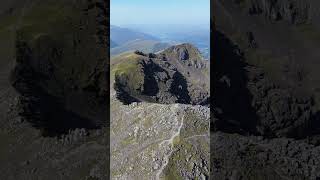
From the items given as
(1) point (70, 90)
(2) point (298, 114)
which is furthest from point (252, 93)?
(1) point (70, 90)

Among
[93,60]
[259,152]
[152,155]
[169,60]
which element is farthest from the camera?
[169,60]

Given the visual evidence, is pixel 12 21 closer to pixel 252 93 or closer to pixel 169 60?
pixel 252 93

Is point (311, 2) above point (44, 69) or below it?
above

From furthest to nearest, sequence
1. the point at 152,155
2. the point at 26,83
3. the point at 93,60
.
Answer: the point at 93,60 < the point at 26,83 < the point at 152,155

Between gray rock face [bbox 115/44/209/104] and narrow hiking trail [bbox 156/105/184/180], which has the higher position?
gray rock face [bbox 115/44/209/104]

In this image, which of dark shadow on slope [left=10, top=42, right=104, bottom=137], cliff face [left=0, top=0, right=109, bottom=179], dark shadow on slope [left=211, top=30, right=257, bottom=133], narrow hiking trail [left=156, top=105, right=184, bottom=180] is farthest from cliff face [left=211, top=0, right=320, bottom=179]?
dark shadow on slope [left=10, top=42, right=104, bottom=137]

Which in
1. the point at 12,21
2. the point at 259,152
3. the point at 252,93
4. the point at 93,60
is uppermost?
the point at 12,21

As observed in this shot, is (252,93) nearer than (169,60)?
Yes

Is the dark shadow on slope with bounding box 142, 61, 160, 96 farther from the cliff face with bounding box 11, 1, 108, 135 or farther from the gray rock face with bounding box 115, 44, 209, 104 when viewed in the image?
the cliff face with bounding box 11, 1, 108, 135

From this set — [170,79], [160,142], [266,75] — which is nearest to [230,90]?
[266,75]
